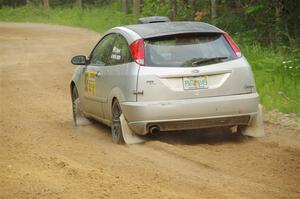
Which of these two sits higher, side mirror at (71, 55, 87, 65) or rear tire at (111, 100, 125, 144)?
side mirror at (71, 55, 87, 65)

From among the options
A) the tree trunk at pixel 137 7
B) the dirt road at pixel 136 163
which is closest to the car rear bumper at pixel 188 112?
the dirt road at pixel 136 163

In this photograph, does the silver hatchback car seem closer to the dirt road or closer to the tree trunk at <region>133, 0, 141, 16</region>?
the dirt road

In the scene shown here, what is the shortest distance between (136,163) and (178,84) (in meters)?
1.45

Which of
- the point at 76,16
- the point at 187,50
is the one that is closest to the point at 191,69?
the point at 187,50

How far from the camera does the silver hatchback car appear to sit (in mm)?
8727

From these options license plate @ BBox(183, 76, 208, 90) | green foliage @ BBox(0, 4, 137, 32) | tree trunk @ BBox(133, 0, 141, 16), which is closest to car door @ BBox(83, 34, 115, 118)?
license plate @ BBox(183, 76, 208, 90)

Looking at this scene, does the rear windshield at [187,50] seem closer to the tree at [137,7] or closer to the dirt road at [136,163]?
the dirt road at [136,163]

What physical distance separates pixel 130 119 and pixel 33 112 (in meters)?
4.59

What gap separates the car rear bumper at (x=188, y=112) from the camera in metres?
8.69

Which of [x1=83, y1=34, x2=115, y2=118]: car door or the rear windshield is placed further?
[x1=83, y1=34, x2=115, y2=118]: car door

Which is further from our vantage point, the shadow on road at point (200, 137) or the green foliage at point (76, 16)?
the green foliage at point (76, 16)

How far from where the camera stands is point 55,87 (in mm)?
17516

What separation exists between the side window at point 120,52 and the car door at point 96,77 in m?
0.20

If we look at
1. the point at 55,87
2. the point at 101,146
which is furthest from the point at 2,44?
the point at 101,146
